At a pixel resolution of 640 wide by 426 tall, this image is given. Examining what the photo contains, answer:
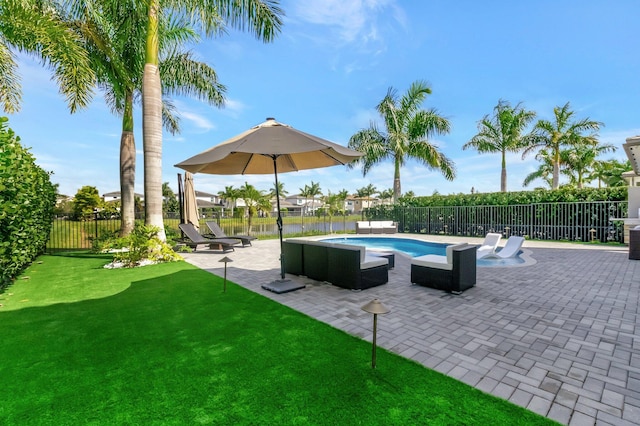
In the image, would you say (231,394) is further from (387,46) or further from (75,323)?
(387,46)

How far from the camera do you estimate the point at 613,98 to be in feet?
51.6

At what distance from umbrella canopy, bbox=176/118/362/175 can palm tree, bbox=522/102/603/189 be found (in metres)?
20.9

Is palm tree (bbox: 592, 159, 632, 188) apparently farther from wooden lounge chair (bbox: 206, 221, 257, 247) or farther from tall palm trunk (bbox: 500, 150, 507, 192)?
wooden lounge chair (bbox: 206, 221, 257, 247)

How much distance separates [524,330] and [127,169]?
1287 cm

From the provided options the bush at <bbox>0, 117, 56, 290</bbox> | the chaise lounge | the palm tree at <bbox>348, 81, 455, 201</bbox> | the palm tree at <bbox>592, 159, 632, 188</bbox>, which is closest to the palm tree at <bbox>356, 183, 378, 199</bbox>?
the palm tree at <bbox>592, 159, 632, 188</bbox>

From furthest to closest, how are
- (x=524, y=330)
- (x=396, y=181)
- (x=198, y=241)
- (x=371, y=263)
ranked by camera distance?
(x=396, y=181)
(x=198, y=241)
(x=371, y=263)
(x=524, y=330)

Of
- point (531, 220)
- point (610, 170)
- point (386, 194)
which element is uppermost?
point (386, 194)

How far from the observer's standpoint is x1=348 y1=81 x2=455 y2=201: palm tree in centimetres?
1973

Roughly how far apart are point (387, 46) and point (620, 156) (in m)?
32.5

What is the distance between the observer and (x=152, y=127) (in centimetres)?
852

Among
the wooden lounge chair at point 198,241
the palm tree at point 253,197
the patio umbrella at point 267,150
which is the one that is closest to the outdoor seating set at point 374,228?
the wooden lounge chair at point 198,241

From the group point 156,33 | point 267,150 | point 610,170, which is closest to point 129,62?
point 156,33

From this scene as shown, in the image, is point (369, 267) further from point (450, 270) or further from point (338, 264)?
point (450, 270)

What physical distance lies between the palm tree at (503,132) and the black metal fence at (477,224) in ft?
22.3
